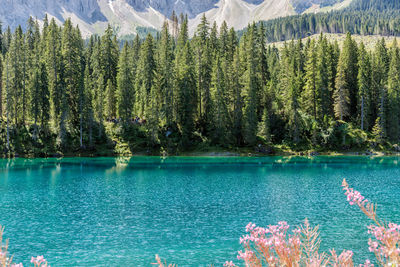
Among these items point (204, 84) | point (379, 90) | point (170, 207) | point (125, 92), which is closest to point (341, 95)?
point (379, 90)

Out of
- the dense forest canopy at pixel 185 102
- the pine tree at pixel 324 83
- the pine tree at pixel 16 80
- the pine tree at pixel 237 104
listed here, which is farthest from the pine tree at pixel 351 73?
the pine tree at pixel 16 80

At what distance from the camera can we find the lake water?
1989cm

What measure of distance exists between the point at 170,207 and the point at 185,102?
45.6 metres

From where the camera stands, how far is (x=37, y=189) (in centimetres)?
3766

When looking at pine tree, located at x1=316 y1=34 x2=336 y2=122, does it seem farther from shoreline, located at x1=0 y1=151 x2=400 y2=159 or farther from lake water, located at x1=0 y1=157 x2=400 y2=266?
lake water, located at x1=0 y1=157 x2=400 y2=266

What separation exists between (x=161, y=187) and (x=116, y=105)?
42264mm

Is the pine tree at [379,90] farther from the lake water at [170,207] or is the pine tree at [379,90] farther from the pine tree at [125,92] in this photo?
the pine tree at [125,92]

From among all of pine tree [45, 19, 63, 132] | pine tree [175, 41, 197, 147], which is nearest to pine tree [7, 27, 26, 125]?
pine tree [45, 19, 63, 132]

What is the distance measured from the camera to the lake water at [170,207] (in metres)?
19.9

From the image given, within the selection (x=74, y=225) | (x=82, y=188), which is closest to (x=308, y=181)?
(x=82, y=188)

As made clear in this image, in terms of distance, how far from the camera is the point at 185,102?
73938 mm

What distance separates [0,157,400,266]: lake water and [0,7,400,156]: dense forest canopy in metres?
13.8

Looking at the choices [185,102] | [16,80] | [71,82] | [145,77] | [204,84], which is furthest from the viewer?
[145,77]

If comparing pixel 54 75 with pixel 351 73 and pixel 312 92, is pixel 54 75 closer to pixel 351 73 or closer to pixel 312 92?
pixel 312 92
